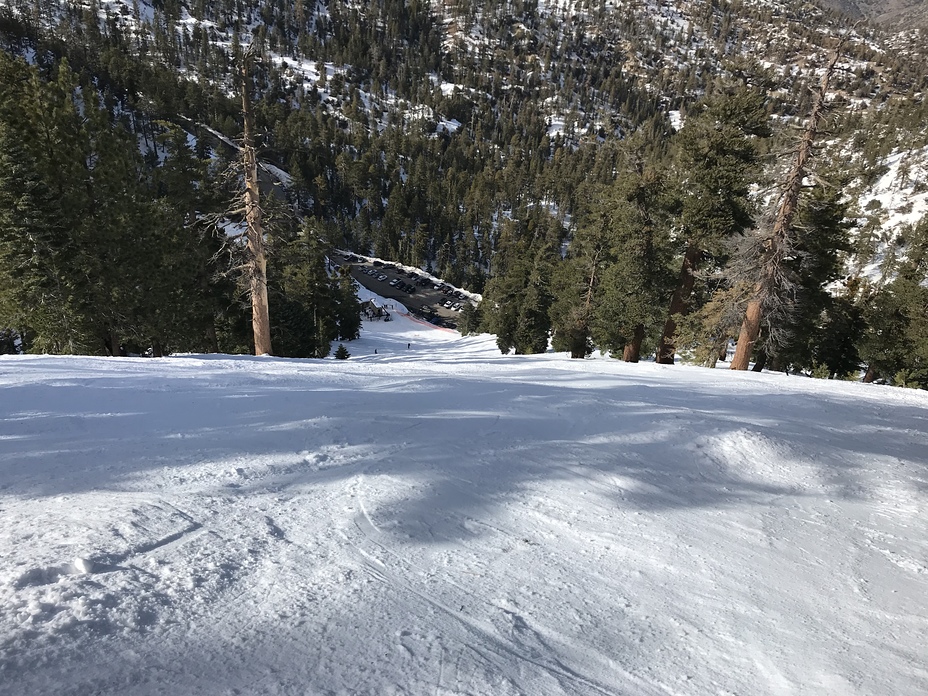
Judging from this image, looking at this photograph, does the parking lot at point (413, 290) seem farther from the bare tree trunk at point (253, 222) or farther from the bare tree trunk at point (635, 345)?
the bare tree trunk at point (253, 222)

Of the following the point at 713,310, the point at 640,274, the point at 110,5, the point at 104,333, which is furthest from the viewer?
the point at 110,5

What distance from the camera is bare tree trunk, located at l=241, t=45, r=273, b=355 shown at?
1298 cm

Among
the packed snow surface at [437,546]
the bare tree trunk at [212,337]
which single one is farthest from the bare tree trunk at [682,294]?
the bare tree trunk at [212,337]

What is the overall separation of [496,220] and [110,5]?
161173 mm

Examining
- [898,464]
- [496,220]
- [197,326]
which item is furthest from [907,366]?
[496,220]

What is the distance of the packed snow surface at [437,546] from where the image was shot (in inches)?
84.5

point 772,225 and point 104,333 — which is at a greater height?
point 772,225

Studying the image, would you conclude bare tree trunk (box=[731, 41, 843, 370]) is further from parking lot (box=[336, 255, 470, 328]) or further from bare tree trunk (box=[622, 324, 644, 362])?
parking lot (box=[336, 255, 470, 328])

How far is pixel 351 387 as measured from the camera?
6875 mm

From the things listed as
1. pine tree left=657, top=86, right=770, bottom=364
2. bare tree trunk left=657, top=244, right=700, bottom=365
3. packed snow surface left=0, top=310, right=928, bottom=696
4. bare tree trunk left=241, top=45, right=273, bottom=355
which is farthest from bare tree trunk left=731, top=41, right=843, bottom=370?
bare tree trunk left=241, top=45, right=273, bottom=355

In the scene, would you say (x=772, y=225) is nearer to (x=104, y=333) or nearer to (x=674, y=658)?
(x=674, y=658)

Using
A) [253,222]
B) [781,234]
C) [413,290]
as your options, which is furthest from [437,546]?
[413,290]

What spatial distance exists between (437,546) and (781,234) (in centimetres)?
1600

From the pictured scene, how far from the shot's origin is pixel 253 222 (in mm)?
13578
